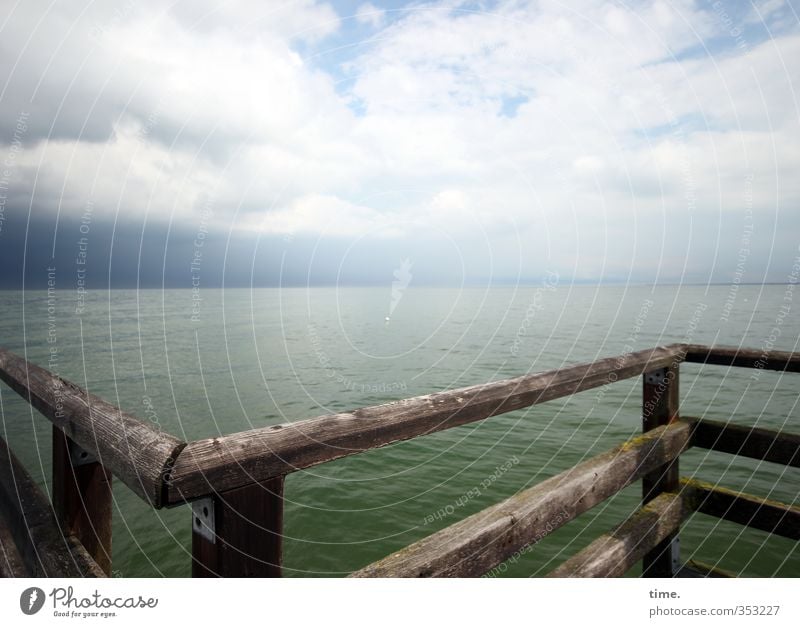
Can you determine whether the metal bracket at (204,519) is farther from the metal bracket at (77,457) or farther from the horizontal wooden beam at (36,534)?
the metal bracket at (77,457)

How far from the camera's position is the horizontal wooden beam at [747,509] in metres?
3.44

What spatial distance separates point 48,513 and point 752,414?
1647 centimetres

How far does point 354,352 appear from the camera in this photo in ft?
89.9

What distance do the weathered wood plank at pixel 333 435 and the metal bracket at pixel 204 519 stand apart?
10cm

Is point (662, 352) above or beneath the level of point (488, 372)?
above

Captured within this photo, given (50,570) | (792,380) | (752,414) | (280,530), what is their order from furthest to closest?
(792,380), (752,414), (50,570), (280,530)

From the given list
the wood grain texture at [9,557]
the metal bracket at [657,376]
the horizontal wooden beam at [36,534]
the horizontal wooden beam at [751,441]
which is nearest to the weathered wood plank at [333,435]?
the horizontal wooden beam at [36,534]

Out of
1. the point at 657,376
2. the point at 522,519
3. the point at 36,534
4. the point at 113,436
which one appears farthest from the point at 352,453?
the point at 657,376

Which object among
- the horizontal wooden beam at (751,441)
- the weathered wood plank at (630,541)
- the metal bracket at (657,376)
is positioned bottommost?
the weathered wood plank at (630,541)

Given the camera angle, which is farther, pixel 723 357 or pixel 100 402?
pixel 723 357

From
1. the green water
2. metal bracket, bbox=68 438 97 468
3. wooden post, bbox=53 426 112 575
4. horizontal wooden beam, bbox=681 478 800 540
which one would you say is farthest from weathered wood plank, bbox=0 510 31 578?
horizontal wooden beam, bbox=681 478 800 540

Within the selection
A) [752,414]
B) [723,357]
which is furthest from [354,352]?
[723,357]
